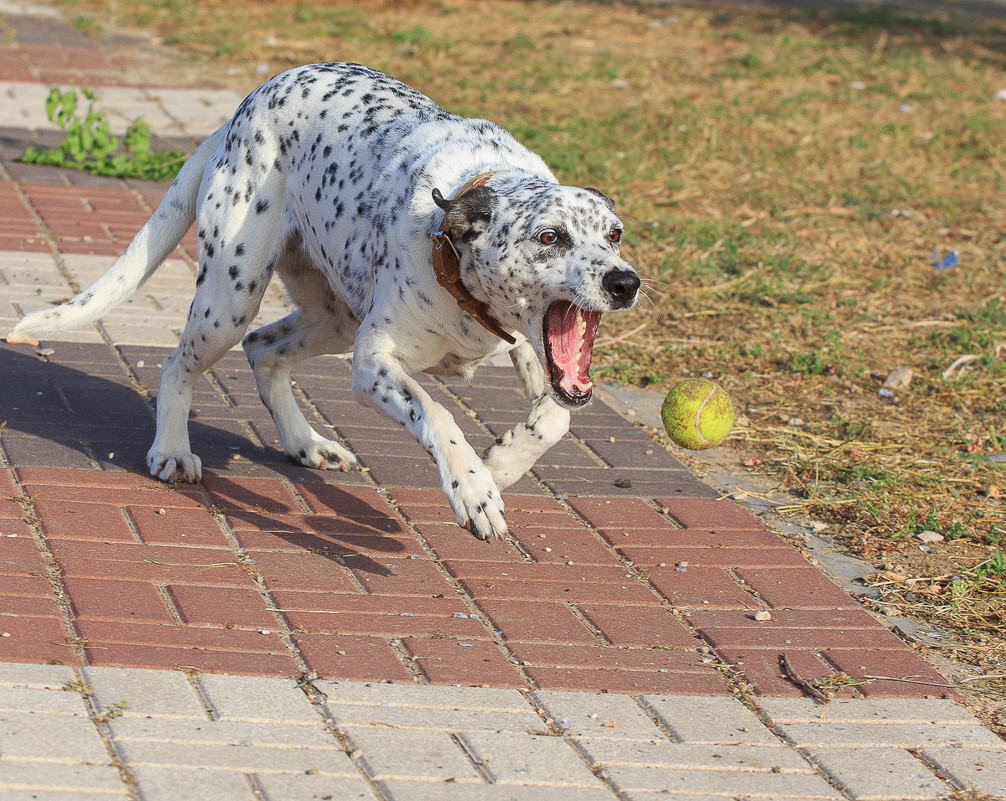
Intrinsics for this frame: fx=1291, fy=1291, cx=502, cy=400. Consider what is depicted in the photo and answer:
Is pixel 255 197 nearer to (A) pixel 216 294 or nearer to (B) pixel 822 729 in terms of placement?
(A) pixel 216 294

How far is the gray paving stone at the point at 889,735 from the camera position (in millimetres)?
3445

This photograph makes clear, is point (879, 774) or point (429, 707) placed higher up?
point (879, 774)

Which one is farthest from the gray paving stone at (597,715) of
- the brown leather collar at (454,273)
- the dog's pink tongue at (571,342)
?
the brown leather collar at (454,273)

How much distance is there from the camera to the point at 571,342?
4082 mm

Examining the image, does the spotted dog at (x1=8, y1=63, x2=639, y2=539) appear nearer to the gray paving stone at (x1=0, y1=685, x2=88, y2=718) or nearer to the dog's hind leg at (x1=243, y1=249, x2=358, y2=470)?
the dog's hind leg at (x1=243, y1=249, x2=358, y2=470)

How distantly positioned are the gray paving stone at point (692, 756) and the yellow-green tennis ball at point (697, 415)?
4.86 ft

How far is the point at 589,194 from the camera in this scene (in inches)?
164

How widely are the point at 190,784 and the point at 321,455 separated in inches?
86.3

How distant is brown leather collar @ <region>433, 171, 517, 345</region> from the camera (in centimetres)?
411

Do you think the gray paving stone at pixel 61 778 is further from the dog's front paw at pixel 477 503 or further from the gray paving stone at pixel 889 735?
the gray paving stone at pixel 889 735

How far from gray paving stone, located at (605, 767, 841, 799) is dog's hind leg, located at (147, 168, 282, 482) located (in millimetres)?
2224

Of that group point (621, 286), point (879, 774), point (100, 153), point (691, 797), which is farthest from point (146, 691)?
point (100, 153)

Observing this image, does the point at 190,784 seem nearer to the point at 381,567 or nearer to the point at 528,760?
the point at 528,760

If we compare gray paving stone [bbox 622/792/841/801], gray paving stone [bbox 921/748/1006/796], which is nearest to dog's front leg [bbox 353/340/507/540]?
gray paving stone [bbox 622/792/841/801]
